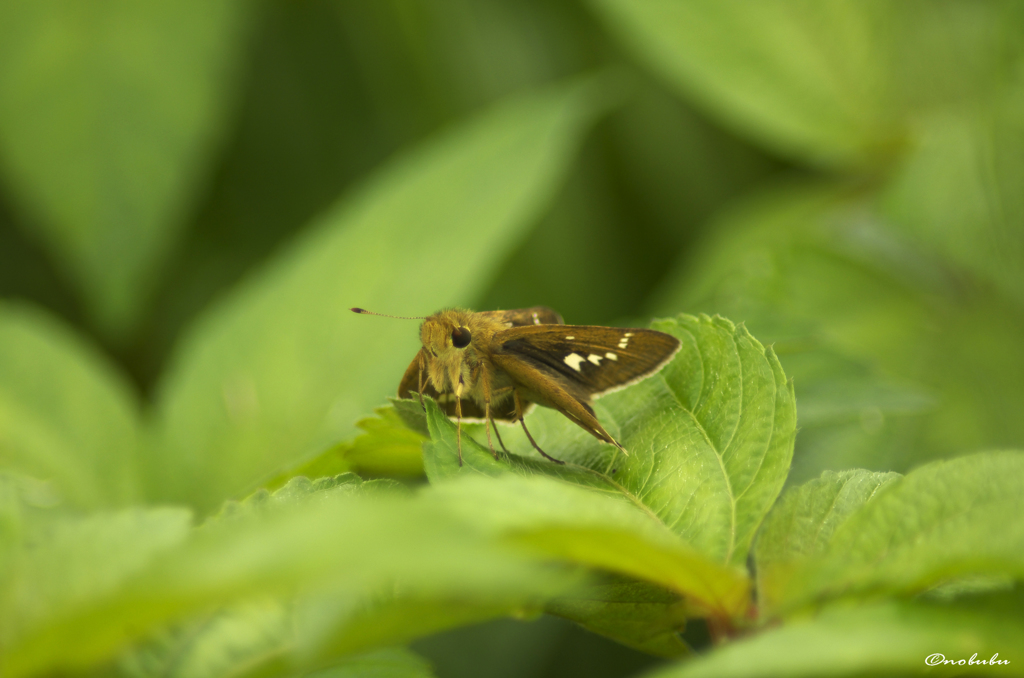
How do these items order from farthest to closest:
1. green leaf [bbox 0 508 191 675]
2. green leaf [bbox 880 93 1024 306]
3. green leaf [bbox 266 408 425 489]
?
green leaf [bbox 880 93 1024 306] → green leaf [bbox 266 408 425 489] → green leaf [bbox 0 508 191 675]

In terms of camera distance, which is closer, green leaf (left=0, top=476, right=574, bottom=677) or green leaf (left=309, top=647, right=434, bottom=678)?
green leaf (left=0, top=476, right=574, bottom=677)

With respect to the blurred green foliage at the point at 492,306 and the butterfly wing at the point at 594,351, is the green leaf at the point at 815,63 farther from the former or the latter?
the butterfly wing at the point at 594,351

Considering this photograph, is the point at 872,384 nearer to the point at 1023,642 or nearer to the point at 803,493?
the point at 803,493

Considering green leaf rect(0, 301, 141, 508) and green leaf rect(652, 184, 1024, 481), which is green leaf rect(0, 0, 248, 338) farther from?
green leaf rect(652, 184, 1024, 481)

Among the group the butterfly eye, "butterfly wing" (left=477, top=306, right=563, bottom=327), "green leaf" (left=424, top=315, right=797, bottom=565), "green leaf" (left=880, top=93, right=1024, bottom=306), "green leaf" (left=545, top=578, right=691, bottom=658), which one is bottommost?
"green leaf" (left=545, top=578, right=691, bottom=658)

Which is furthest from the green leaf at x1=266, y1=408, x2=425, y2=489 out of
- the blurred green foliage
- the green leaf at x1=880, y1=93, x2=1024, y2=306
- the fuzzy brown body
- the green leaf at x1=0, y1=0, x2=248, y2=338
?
the green leaf at x1=880, y1=93, x2=1024, y2=306

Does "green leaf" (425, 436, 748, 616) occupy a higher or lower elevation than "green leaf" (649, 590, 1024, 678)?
higher
